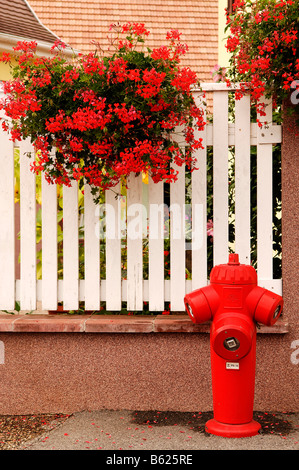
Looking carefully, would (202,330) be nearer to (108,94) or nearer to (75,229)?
(75,229)

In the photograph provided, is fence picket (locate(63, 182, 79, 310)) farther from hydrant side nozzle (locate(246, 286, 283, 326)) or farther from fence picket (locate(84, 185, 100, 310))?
hydrant side nozzle (locate(246, 286, 283, 326))

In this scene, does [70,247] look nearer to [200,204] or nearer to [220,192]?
[200,204]

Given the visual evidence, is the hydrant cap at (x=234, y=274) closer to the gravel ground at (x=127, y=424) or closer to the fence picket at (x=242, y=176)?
the fence picket at (x=242, y=176)

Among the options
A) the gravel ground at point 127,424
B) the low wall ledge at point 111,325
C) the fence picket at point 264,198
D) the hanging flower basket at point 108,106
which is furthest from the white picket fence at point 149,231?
the gravel ground at point 127,424

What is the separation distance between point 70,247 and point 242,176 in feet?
4.32

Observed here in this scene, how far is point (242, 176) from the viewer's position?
425 cm

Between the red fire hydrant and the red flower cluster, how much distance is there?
1173 mm

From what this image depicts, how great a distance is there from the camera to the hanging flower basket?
370 cm

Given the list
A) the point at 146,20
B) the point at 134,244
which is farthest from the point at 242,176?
the point at 146,20

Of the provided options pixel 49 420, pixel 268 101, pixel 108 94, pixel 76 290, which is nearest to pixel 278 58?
pixel 268 101

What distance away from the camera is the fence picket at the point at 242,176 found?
4227mm

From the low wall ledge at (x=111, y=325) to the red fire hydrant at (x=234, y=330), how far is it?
416mm

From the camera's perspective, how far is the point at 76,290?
4.38 metres
